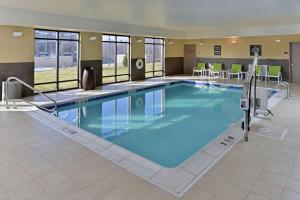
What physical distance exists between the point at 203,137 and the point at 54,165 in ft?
10.6

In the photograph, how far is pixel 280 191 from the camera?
9.45 feet

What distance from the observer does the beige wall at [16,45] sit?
782 cm

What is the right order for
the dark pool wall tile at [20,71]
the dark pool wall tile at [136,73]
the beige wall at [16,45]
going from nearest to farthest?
the beige wall at [16,45] → the dark pool wall tile at [20,71] → the dark pool wall tile at [136,73]

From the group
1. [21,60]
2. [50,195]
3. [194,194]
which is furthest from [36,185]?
[21,60]

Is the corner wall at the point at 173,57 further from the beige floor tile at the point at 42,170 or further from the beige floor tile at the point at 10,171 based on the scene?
the beige floor tile at the point at 10,171

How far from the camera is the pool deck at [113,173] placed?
9.25 feet

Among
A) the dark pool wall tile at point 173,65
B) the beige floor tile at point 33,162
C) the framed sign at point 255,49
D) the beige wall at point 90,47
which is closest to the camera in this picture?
the beige floor tile at point 33,162

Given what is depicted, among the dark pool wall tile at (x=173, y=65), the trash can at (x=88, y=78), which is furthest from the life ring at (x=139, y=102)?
the dark pool wall tile at (x=173, y=65)

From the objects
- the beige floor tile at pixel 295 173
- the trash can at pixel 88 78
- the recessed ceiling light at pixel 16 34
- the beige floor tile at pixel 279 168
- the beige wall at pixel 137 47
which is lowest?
the beige floor tile at pixel 295 173

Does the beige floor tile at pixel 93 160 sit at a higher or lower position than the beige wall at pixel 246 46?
lower

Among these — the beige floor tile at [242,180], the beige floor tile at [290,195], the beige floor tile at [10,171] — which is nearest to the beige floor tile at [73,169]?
the beige floor tile at [10,171]

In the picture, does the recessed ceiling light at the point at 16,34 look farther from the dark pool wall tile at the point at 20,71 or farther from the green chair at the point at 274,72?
the green chair at the point at 274,72

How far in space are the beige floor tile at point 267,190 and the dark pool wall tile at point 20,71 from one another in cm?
781

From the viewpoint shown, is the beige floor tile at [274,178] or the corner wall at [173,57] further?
the corner wall at [173,57]
